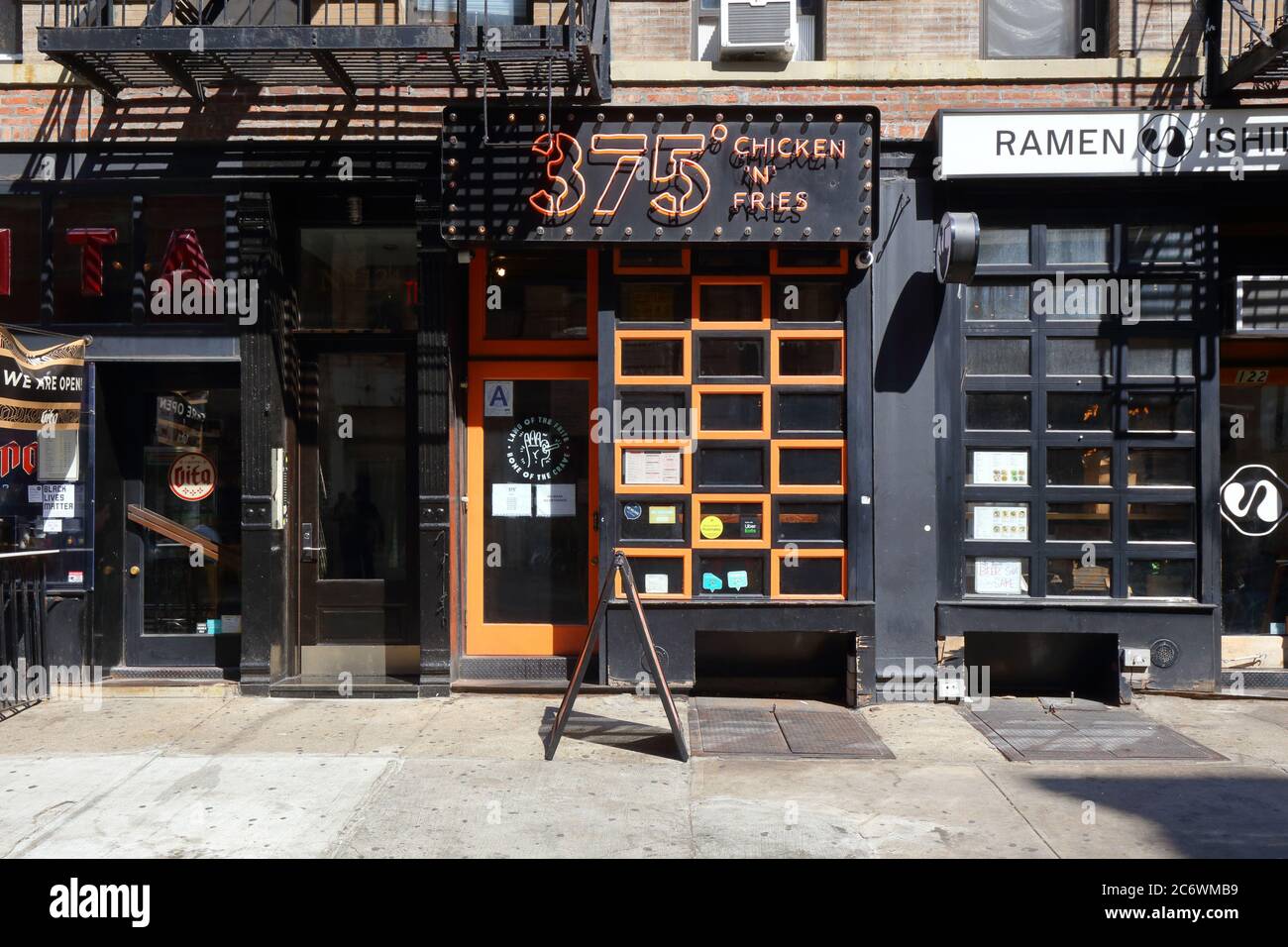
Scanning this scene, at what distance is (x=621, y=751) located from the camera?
725 centimetres

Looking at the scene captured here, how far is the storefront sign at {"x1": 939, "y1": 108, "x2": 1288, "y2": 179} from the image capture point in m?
8.48

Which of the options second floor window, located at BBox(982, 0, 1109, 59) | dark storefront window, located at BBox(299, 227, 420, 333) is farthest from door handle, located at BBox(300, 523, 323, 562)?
second floor window, located at BBox(982, 0, 1109, 59)

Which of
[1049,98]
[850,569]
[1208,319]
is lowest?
[850,569]

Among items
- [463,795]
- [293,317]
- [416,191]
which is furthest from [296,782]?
[416,191]

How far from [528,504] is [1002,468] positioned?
3844 mm

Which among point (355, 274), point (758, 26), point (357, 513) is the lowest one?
point (357, 513)

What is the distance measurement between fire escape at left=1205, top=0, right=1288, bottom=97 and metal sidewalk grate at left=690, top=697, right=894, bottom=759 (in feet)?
18.5

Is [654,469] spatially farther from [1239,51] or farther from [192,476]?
[1239,51]

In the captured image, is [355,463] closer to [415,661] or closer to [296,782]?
[415,661]

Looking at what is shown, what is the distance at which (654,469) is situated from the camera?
343 inches

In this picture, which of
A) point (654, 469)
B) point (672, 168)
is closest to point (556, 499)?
point (654, 469)

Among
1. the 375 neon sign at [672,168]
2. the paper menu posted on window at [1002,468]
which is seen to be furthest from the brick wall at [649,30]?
the paper menu posted on window at [1002,468]

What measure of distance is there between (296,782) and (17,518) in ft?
12.6

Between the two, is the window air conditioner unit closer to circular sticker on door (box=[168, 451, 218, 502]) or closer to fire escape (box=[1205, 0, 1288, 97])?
fire escape (box=[1205, 0, 1288, 97])
